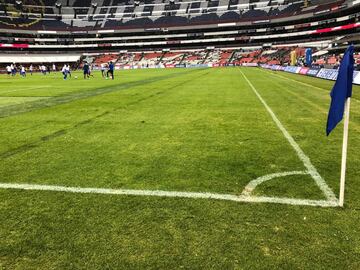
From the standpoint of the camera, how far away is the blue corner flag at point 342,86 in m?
3.62

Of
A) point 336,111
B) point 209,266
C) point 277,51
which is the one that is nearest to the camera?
point 209,266

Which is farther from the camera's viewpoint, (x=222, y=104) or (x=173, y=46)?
(x=173, y=46)

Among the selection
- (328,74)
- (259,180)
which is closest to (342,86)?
(259,180)

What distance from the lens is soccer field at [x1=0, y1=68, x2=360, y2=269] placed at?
288 cm

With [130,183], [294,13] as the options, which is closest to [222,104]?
[130,183]

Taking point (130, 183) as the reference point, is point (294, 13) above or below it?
above

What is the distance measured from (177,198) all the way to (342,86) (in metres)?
2.42

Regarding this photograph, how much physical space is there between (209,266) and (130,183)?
2.14 m

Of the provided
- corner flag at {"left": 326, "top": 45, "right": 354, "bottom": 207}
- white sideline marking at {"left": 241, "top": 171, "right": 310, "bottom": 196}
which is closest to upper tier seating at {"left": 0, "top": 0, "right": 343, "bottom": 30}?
white sideline marking at {"left": 241, "top": 171, "right": 310, "bottom": 196}

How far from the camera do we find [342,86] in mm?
3715

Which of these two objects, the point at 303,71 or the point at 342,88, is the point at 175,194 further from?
the point at 303,71

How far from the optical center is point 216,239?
3.12 metres

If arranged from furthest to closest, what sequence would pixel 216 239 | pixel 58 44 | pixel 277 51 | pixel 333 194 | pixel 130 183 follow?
pixel 58 44 → pixel 277 51 → pixel 130 183 → pixel 333 194 → pixel 216 239

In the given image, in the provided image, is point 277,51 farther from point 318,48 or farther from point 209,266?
point 209,266
